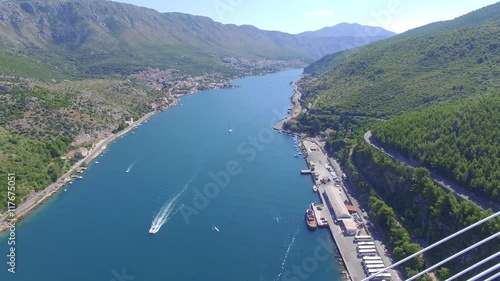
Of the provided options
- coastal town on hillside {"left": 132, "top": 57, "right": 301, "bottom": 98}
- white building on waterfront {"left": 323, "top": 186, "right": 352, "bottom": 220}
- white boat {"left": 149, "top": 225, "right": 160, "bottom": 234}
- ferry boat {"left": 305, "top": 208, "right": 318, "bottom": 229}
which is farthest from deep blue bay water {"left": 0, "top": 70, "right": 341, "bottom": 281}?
coastal town on hillside {"left": 132, "top": 57, "right": 301, "bottom": 98}

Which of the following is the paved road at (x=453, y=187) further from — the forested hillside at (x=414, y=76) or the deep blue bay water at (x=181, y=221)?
the forested hillside at (x=414, y=76)

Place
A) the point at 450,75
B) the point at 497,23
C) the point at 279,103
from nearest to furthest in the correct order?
the point at 450,75 < the point at 497,23 < the point at 279,103

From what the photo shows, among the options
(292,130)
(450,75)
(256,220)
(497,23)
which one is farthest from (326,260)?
(497,23)

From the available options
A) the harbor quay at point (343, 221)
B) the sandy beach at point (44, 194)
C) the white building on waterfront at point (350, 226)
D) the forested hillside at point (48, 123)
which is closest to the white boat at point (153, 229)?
the sandy beach at point (44, 194)

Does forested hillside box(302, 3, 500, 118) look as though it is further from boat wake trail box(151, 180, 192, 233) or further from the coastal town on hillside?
the coastal town on hillside

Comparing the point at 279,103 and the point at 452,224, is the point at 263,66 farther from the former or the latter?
the point at 452,224

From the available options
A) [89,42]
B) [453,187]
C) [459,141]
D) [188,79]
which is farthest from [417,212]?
[89,42]
